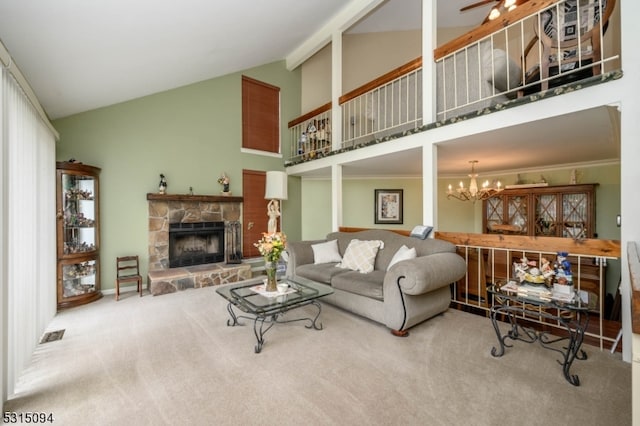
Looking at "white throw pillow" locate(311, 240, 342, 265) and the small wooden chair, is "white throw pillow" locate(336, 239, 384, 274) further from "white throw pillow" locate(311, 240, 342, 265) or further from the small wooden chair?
the small wooden chair

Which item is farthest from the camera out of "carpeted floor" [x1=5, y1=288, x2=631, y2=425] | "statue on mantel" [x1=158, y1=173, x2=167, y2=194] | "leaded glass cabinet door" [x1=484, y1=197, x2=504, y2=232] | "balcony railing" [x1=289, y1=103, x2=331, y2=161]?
"leaded glass cabinet door" [x1=484, y1=197, x2=504, y2=232]

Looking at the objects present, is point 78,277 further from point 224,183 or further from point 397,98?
point 397,98

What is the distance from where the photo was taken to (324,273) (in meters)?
3.40

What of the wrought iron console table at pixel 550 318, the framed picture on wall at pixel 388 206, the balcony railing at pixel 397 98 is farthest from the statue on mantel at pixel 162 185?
the wrought iron console table at pixel 550 318

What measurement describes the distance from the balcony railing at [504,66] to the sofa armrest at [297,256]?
2.06 metres

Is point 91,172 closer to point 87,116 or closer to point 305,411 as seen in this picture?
point 87,116

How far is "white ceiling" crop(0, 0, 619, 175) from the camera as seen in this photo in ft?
7.09

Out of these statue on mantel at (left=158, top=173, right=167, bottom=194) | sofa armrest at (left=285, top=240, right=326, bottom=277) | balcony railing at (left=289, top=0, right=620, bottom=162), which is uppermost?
balcony railing at (left=289, top=0, right=620, bottom=162)

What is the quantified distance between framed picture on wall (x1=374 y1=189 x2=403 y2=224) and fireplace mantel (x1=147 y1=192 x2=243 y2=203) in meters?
3.17

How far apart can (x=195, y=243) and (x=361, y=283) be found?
3412 millimetres

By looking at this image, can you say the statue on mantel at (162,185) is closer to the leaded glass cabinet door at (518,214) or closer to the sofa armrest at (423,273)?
the sofa armrest at (423,273)

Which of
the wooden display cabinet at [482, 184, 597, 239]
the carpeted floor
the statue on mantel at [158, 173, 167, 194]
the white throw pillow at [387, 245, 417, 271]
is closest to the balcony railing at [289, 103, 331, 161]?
the statue on mantel at [158, 173, 167, 194]

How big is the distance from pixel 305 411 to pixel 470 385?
112 centimetres

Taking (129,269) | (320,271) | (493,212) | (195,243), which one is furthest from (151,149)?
(493,212)
